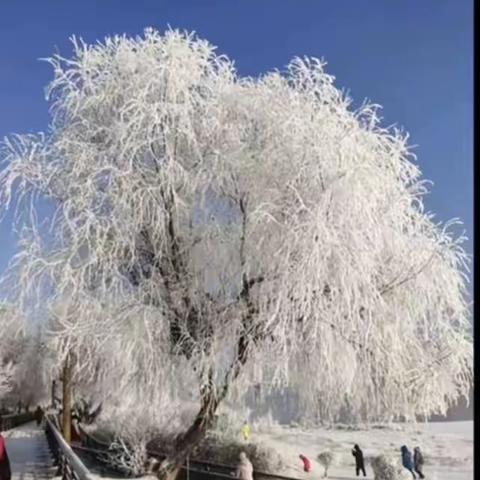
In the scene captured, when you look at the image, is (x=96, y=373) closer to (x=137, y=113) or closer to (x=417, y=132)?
(x=137, y=113)

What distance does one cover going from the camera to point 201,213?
2.75 metres

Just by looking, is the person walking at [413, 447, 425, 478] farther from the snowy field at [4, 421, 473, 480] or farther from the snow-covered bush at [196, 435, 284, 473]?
the snow-covered bush at [196, 435, 284, 473]

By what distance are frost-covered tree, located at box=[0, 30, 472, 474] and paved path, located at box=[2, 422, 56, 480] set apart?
0.85ft

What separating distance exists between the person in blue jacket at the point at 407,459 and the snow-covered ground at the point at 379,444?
15 mm

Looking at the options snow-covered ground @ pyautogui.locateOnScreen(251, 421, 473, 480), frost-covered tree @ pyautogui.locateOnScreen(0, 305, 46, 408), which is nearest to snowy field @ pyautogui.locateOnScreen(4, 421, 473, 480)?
snow-covered ground @ pyautogui.locateOnScreen(251, 421, 473, 480)

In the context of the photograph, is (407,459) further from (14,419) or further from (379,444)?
(14,419)

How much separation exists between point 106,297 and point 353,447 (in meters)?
0.88

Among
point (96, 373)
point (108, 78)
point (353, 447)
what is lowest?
point (353, 447)

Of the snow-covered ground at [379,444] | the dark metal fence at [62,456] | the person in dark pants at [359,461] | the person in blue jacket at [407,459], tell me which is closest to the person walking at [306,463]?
the snow-covered ground at [379,444]

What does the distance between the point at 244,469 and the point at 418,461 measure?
1.73 feet

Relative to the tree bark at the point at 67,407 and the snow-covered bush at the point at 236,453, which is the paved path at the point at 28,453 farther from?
the snow-covered bush at the point at 236,453

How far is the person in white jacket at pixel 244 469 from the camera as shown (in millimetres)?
2762

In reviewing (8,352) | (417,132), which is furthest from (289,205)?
(8,352)

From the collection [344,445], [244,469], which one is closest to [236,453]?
[244,469]
